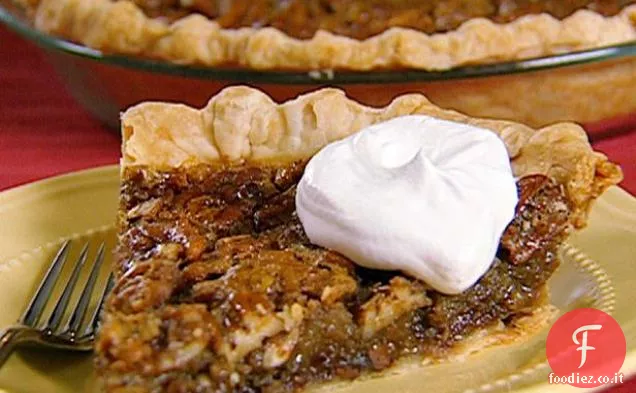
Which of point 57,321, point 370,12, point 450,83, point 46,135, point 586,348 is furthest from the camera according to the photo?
point 46,135

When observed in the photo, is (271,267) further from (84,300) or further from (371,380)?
(84,300)

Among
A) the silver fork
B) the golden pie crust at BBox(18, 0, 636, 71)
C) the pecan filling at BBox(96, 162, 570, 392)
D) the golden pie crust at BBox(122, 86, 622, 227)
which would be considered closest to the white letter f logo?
the pecan filling at BBox(96, 162, 570, 392)

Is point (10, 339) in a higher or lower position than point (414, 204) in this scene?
lower

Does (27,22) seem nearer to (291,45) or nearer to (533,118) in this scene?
(291,45)

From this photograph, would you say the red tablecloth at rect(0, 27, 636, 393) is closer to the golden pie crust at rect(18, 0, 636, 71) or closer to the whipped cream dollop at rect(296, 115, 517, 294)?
the golden pie crust at rect(18, 0, 636, 71)

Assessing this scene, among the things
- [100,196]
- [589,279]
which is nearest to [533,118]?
[589,279]

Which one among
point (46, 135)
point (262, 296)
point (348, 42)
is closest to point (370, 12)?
point (348, 42)

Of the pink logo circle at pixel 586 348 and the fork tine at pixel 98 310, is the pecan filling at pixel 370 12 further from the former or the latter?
the pink logo circle at pixel 586 348

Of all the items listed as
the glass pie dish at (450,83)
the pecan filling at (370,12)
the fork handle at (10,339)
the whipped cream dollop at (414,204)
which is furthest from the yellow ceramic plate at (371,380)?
the pecan filling at (370,12)
